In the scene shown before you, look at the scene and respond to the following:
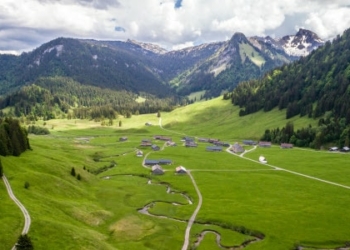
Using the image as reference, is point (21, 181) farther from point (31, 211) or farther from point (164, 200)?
point (164, 200)

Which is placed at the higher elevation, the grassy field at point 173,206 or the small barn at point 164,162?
the small barn at point 164,162

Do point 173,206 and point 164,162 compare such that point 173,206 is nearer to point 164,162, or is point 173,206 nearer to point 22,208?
point 22,208

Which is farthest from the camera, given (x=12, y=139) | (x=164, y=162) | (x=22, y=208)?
(x=164, y=162)

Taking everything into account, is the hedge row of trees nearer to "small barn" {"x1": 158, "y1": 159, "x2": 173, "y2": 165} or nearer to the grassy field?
the grassy field

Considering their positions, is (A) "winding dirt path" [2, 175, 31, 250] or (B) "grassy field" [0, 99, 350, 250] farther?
(B) "grassy field" [0, 99, 350, 250]

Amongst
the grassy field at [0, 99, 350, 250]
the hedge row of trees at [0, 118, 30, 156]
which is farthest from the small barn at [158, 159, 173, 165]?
the hedge row of trees at [0, 118, 30, 156]

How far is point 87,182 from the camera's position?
136 meters

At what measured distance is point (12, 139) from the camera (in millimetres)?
136875

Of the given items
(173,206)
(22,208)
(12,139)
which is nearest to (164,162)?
(173,206)

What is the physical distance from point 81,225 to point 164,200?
3657 centimetres

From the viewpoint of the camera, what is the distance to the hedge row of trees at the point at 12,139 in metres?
127

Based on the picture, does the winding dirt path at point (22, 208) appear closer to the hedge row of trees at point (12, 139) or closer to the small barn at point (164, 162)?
the hedge row of trees at point (12, 139)

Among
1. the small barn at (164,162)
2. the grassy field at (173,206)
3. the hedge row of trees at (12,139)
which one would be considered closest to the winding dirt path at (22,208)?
the grassy field at (173,206)

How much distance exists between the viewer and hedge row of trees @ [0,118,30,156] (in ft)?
418
